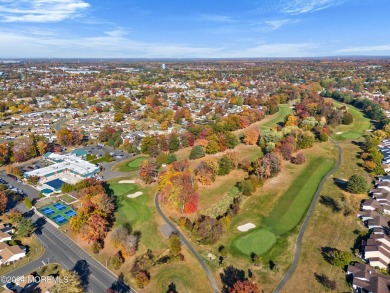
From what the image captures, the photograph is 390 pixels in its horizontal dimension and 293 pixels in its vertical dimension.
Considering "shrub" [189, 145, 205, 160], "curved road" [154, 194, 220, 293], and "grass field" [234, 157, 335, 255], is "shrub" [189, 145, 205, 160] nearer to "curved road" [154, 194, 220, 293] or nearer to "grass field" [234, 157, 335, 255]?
"curved road" [154, 194, 220, 293]

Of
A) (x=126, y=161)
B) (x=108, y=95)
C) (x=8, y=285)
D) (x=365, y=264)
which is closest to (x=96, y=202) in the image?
(x=8, y=285)

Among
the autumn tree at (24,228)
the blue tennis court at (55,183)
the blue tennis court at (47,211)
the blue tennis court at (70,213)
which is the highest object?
the autumn tree at (24,228)

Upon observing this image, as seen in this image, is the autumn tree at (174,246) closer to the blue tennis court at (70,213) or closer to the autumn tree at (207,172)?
the autumn tree at (207,172)

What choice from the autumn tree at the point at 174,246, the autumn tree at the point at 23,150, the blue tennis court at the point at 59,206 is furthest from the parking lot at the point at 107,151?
the autumn tree at the point at 174,246

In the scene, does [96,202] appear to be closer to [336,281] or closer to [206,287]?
[206,287]

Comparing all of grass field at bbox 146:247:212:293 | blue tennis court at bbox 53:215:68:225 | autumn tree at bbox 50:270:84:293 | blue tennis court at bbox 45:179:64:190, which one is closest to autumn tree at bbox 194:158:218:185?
grass field at bbox 146:247:212:293

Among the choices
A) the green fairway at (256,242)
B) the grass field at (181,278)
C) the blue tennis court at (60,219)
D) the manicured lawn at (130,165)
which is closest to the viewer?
the grass field at (181,278)
